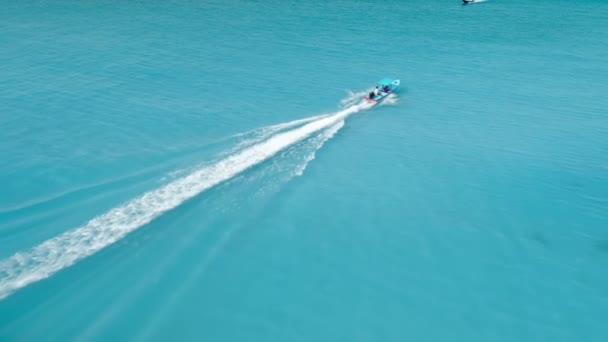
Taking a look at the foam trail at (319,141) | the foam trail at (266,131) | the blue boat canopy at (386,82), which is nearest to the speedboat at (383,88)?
the blue boat canopy at (386,82)

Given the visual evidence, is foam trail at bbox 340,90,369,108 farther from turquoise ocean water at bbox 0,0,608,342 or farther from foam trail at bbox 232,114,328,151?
foam trail at bbox 232,114,328,151

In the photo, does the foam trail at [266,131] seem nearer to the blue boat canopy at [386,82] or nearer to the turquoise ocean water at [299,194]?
the turquoise ocean water at [299,194]

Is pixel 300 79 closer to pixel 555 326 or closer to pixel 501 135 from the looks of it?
pixel 501 135

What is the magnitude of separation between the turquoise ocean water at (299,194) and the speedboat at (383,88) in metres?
1.39

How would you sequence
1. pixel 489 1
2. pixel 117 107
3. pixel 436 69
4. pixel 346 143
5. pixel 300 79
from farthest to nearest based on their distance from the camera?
pixel 489 1, pixel 436 69, pixel 300 79, pixel 117 107, pixel 346 143

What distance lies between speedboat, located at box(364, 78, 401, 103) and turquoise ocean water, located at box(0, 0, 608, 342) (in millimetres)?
1390

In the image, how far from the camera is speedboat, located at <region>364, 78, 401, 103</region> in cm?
4462

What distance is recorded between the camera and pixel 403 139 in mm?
38781

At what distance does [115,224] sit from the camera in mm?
26359

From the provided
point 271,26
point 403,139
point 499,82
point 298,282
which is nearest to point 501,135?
point 403,139

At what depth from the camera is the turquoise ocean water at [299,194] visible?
2289 cm

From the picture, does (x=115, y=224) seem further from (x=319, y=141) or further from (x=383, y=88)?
(x=383, y=88)

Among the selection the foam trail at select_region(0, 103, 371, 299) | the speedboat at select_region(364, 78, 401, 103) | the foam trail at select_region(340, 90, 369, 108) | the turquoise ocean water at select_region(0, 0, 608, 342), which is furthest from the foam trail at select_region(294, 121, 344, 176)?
the speedboat at select_region(364, 78, 401, 103)

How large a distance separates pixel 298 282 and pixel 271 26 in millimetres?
50027
